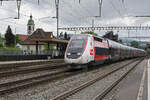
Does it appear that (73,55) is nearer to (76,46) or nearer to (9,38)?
(76,46)

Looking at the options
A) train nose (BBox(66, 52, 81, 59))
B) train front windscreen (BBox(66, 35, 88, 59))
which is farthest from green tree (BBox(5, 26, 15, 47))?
train nose (BBox(66, 52, 81, 59))

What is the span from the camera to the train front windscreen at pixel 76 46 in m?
17.7

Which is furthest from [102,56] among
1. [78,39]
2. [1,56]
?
[1,56]

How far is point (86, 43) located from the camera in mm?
18234

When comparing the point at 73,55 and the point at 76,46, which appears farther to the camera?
the point at 76,46

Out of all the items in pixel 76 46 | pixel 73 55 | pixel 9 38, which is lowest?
pixel 73 55

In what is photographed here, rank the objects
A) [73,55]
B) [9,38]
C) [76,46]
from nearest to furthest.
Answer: [73,55]
[76,46]
[9,38]

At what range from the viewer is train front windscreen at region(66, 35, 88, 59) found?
17672 millimetres

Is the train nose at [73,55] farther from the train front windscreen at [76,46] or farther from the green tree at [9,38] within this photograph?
the green tree at [9,38]

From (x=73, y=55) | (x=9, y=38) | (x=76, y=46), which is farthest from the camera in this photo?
(x=9, y=38)

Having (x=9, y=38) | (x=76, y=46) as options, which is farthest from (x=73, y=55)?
(x=9, y=38)

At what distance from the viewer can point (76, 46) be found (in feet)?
59.8

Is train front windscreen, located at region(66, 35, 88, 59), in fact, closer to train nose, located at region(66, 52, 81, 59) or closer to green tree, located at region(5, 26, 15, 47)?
train nose, located at region(66, 52, 81, 59)

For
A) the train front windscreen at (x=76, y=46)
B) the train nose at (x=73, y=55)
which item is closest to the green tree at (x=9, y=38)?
the train front windscreen at (x=76, y=46)
